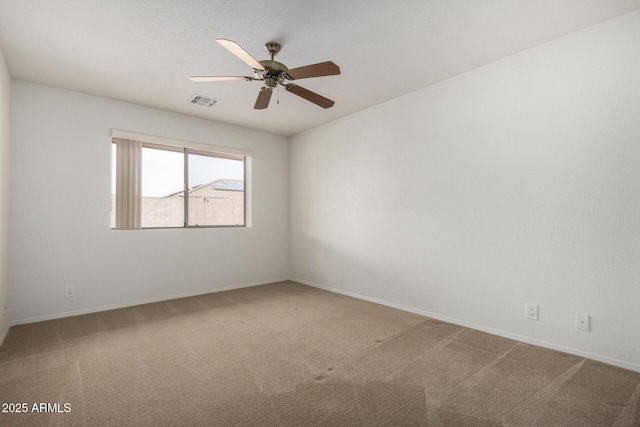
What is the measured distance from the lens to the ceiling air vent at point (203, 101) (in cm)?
373

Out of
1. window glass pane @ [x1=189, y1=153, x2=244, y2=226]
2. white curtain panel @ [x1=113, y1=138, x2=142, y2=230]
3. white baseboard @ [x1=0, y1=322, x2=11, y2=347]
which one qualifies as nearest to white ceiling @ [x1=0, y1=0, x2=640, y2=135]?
white curtain panel @ [x1=113, y1=138, x2=142, y2=230]

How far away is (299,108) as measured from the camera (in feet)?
13.5

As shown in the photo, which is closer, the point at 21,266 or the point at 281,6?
the point at 281,6

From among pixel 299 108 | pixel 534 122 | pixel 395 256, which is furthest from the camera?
pixel 299 108

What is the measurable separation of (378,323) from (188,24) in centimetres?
320

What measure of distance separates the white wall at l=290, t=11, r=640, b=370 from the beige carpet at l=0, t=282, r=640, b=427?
0.32 meters

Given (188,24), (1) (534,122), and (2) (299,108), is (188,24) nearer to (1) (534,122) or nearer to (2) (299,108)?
(2) (299,108)

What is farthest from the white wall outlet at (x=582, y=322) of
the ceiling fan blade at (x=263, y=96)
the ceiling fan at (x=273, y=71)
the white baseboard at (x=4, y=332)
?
the white baseboard at (x=4, y=332)

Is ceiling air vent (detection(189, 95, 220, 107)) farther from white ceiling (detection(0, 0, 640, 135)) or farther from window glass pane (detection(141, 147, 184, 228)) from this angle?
window glass pane (detection(141, 147, 184, 228))

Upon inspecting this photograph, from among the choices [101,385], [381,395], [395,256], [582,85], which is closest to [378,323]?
[395,256]

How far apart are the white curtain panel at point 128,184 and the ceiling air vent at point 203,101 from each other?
950 millimetres

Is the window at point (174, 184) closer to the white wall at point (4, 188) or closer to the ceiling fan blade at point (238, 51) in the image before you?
the white wall at point (4, 188)

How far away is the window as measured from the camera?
389 cm

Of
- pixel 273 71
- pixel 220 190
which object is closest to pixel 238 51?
pixel 273 71
